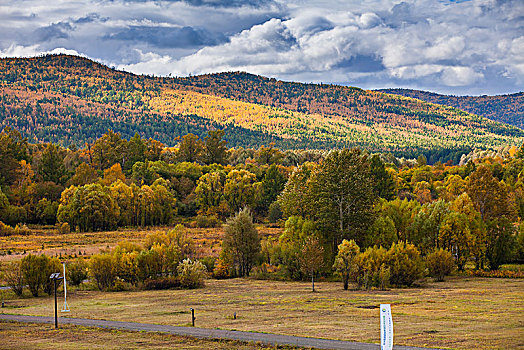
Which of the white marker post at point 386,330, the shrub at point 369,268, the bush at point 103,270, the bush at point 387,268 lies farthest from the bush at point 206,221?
the white marker post at point 386,330

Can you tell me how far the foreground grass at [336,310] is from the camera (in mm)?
20875

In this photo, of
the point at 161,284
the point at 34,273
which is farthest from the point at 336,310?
the point at 34,273

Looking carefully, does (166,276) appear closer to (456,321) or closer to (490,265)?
(456,321)

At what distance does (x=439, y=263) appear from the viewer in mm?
44062

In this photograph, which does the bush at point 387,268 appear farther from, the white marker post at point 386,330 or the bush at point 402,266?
the white marker post at point 386,330

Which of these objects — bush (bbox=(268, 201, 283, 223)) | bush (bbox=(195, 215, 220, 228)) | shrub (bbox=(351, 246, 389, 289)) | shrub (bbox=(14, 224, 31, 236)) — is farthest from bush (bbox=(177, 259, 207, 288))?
bush (bbox=(268, 201, 283, 223))

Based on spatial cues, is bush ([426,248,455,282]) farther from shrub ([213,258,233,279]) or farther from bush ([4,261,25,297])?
bush ([4,261,25,297])

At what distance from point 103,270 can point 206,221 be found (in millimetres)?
51317

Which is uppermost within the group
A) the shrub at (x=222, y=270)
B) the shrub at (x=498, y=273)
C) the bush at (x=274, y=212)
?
the bush at (x=274, y=212)

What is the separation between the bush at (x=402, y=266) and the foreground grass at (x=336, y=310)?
136 cm

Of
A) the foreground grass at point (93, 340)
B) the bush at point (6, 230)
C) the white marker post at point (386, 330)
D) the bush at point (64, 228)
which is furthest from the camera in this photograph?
the bush at point (64, 228)

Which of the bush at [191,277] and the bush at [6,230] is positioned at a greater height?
the bush at [6,230]

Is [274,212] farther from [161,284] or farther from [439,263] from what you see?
[161,284]

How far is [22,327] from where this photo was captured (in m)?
23.4
